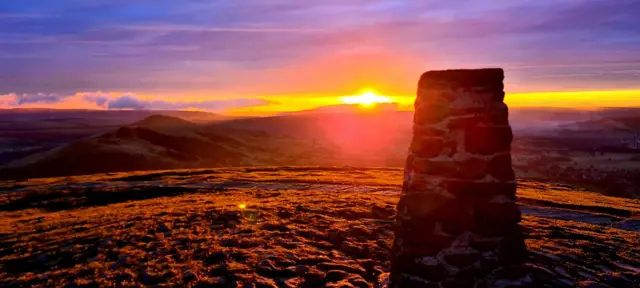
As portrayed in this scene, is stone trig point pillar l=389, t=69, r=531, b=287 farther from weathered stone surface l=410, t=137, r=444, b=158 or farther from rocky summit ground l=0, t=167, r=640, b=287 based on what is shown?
rocky summit ground l=0, t=167, r=640, b=287

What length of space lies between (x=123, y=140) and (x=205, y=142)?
2061cm

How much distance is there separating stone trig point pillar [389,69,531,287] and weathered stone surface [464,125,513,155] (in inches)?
0.6

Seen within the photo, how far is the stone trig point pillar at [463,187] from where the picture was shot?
6898mm

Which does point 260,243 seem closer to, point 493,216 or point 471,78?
point 493,216

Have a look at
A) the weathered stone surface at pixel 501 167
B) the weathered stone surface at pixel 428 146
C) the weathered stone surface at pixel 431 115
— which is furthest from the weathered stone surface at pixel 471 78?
the weathered stone surface at pixel 501 167

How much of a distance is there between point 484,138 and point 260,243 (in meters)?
6.23

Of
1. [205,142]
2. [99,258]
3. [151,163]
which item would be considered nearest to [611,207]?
[99,258]

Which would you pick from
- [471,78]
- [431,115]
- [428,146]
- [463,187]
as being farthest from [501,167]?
[471,78]

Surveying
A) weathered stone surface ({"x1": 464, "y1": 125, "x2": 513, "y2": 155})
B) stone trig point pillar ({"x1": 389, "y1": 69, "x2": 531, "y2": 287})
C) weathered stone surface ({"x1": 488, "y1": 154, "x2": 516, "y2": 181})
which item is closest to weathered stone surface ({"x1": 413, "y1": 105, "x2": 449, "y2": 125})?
stone trig point pillar ({"x1": 389, "y1": 69, "x2": 531, "y2": 287})

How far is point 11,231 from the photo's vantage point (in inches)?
606

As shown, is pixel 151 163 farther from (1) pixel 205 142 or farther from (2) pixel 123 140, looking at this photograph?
(1) pixel 205 142

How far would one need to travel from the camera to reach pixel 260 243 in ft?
36.9

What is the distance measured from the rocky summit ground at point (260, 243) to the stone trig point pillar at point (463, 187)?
2248mm

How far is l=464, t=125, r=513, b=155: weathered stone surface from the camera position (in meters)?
6.89
